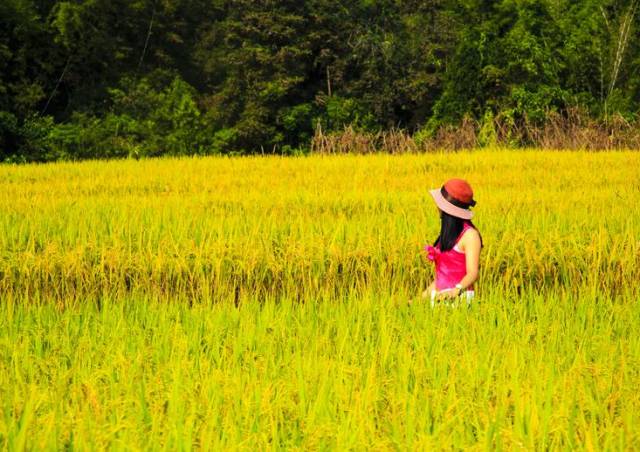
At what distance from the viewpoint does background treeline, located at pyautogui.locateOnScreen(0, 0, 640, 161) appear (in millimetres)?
23250

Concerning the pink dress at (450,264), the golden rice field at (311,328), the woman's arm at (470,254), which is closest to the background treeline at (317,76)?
the golden rice field at (311,328)

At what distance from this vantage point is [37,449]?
2.69m


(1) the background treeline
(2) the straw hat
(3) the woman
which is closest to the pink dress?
(3) the woman

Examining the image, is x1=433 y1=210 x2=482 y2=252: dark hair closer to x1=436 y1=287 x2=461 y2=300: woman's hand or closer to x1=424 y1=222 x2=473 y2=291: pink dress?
x1=424 y1=222 x2=473 y2=291: pink dress

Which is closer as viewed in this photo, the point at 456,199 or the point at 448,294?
the point at 456,199

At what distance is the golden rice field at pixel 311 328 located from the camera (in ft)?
9.70

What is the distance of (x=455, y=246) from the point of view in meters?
4.72

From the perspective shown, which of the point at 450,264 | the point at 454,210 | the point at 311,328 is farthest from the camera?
the point at 450,264

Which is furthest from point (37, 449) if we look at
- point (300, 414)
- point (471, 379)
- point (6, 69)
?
point (6, 69)

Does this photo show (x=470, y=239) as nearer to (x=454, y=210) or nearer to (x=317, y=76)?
(x=454, y=210)

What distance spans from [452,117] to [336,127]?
284 cm

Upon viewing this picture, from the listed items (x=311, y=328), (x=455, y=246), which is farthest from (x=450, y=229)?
(x=311, y=328)

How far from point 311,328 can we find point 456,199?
3.03ft

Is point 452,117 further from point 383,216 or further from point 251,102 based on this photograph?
point 383,216
